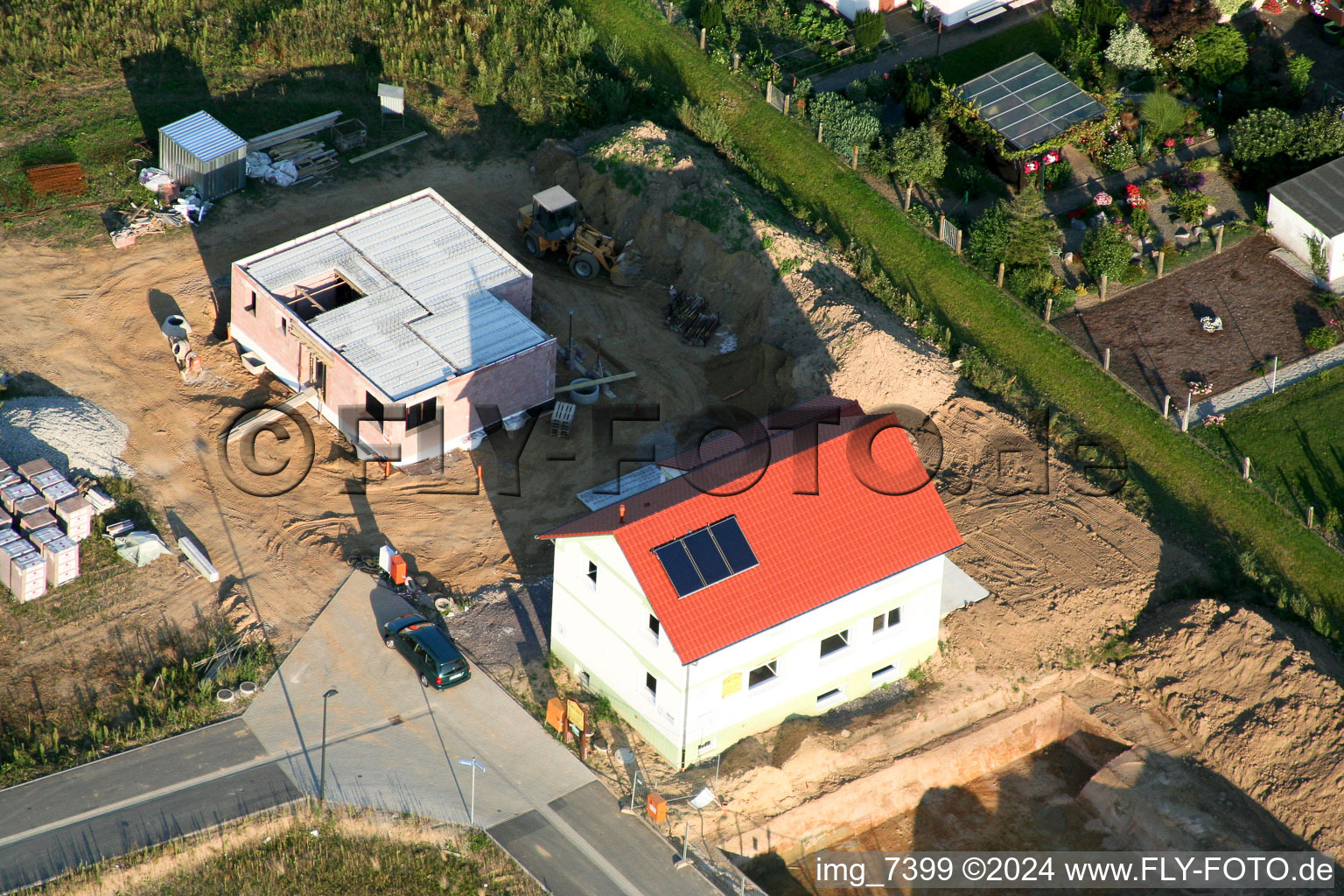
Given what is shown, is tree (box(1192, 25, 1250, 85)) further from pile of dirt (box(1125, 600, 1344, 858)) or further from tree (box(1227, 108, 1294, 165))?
pile of dirt (box(1125, 600, 1344, 858))

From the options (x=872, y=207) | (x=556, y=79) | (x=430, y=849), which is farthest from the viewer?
(x=556, y=79)

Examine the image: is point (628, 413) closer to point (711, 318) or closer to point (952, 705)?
point (711, 318)

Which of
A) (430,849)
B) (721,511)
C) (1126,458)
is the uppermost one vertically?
(721,511)

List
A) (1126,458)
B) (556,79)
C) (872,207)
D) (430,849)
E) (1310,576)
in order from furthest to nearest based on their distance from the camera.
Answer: (556,79) → (872,207) → (1126,458) → (1310,576) → (430,849)

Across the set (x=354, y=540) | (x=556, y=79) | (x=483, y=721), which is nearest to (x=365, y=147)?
(x=556, y=79)

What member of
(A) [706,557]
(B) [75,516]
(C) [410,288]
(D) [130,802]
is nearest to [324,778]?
(D) [130,802]
